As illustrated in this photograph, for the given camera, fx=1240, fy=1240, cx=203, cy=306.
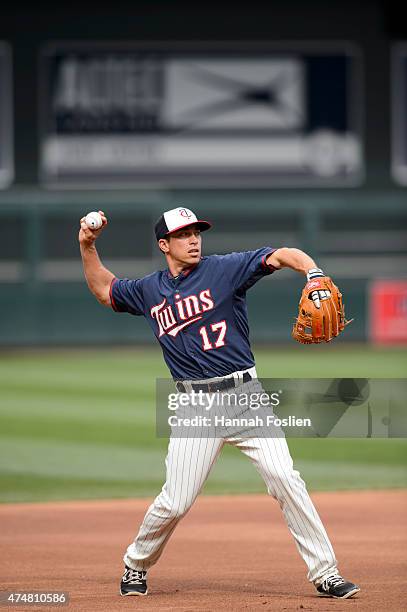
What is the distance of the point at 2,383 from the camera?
14141 mm

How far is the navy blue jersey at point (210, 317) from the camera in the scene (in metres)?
4.76

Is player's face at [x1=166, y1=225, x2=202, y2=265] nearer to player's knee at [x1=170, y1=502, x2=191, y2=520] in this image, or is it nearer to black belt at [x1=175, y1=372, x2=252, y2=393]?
black belt at [x1=175, y1=372, x2=252, y2=393]

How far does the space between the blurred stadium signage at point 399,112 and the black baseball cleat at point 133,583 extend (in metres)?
17.6

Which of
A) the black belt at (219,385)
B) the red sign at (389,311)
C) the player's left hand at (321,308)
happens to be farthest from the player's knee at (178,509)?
the red sign at (389,311)

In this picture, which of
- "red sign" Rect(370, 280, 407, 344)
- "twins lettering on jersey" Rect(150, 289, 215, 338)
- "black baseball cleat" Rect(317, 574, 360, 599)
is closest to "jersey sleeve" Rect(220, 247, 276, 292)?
"twins lettering on jersey" Rect(150, 289, 215, 338)

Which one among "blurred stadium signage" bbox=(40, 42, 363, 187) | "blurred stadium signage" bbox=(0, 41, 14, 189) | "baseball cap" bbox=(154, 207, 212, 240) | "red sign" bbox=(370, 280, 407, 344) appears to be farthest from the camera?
"blurred stadium signage" bbox=(0, 41, 14, 189)

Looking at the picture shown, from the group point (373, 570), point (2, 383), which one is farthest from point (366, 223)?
point (373, 570)

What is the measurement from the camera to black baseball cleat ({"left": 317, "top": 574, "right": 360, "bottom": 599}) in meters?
4.64

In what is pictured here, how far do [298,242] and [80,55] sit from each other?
493 cm

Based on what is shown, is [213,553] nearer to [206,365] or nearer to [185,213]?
[206,365]

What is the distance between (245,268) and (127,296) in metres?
0.57

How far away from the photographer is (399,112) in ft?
70.8

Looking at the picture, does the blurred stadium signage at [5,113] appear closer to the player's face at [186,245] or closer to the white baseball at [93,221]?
the white baseball at [93,221]

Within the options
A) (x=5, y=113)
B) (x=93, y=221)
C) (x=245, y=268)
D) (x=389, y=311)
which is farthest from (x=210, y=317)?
(x=5, y=113)
